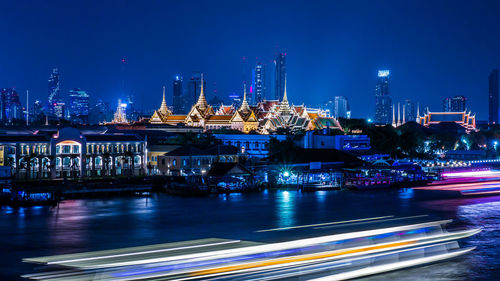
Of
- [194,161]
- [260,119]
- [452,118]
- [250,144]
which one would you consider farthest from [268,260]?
[452,118]

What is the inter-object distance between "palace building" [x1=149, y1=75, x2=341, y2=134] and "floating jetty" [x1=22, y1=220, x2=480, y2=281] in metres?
52.4

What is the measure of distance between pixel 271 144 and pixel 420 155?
1739 cm

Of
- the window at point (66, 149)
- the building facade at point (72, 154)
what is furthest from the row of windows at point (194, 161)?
the window at point (66, 149)

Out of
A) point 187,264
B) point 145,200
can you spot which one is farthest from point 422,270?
point 145,200

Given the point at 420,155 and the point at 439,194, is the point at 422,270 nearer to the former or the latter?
the point at 439,194

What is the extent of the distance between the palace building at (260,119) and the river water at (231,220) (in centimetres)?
3675

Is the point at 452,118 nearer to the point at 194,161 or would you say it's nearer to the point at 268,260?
the point at 194,161

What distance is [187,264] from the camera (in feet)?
43.3

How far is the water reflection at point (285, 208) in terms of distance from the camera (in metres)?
23.6

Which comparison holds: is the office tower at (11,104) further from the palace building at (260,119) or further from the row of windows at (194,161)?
the row of windows at (194,161)

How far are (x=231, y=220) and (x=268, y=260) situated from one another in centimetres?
1093

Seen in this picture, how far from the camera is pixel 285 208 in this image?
2758cm

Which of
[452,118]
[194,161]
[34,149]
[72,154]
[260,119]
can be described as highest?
[452,118]

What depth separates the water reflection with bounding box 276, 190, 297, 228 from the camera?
2356 cm
